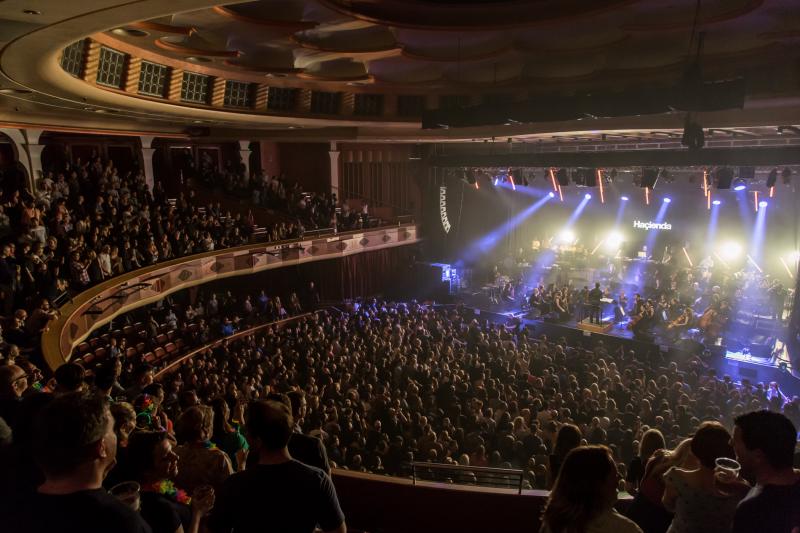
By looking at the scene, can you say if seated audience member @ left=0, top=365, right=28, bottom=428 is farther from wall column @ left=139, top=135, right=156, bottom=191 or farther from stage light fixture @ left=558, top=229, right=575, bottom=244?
stage light fixture @ left=558, top=229, right=575, bottom=244

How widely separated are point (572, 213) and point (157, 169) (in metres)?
17.3

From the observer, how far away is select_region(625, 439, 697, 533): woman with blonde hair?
10.2ft

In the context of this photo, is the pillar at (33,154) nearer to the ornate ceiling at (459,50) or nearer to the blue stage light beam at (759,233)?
the ornate ceiling at (459,50)

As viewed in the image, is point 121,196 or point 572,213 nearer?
point 121,196

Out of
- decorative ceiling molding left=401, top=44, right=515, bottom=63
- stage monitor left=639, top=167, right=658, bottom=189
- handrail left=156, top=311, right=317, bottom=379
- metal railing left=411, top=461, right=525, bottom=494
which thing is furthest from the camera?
stage monitor left=639, top=167, right=658, bottom=189

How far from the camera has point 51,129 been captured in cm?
1447

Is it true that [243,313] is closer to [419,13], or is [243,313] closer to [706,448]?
[419,13]

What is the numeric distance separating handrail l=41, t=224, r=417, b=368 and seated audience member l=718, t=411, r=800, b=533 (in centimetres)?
706

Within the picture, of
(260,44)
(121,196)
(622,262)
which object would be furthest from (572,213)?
(121,196)

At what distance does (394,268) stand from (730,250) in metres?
13.5

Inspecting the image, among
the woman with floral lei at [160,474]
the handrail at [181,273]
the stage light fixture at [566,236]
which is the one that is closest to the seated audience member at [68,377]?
the woman with floral lei at [160,474]

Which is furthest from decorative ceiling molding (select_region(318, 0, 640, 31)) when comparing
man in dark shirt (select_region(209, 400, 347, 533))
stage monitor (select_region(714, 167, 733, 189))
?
man in dark shirt (select_region(209, 400, 347, 533))

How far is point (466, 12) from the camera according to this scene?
12.5m

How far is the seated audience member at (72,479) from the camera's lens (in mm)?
1723
